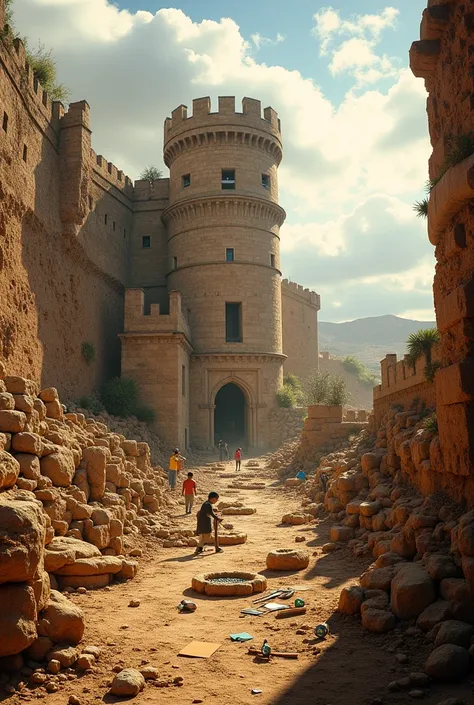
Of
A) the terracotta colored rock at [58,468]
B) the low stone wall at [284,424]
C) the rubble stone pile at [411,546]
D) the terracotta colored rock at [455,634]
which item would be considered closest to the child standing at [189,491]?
the rubble stone pile at [411,546]

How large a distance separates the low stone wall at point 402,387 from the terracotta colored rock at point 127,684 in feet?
24.7

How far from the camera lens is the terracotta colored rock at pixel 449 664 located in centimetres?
488

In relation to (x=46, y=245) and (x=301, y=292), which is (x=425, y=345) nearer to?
(x=46, y=245)

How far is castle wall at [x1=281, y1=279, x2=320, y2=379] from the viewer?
39219 millimetres

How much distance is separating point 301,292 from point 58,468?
33.4m

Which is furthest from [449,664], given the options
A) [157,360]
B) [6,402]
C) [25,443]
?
[157,360]

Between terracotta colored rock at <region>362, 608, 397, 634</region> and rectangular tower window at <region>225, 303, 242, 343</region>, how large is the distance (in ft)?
Result: 74.7

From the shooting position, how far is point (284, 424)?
2786 centimetres

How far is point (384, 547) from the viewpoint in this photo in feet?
27.6

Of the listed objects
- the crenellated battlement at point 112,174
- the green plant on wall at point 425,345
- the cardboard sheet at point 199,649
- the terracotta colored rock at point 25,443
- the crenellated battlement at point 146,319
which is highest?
the crenellated battlement at point 112,174

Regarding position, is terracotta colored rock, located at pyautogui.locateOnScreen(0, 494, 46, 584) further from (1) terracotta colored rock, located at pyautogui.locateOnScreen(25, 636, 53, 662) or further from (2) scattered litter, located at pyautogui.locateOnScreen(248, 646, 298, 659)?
(2) scattered litter, located at pyautogui.locateOnScreen(248, 646, 298, 659)

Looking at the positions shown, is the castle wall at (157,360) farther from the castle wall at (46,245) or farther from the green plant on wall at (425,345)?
the green plant on wall at (425,345)

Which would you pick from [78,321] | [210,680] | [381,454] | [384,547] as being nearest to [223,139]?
[78,321]

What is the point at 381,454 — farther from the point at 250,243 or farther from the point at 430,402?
the point at 250,243
